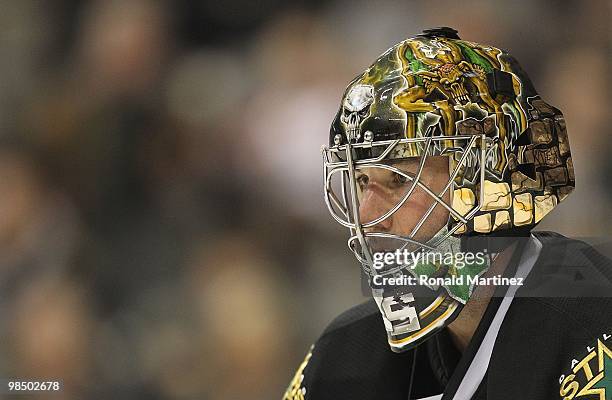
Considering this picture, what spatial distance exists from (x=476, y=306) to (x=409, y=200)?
17cm

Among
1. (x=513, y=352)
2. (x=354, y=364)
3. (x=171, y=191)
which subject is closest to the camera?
(x=513, y=352)

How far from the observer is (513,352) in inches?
48.5

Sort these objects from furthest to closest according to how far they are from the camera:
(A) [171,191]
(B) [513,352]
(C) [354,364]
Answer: (A) [171,191] < (C) [354,364] < (B) [513,352]

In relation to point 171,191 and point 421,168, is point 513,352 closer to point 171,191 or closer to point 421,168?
point 421,168

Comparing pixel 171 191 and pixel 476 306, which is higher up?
pixel 171 191

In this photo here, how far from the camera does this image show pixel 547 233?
1.40 metres

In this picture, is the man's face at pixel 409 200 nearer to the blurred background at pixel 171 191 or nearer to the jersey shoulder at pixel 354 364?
the jersey shoulder at pixel 354 364

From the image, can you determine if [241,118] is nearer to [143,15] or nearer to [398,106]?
[143,15]

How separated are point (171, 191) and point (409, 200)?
572mm

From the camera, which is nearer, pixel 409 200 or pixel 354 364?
pixel 409 200

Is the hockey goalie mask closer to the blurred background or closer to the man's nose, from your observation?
the man's nose

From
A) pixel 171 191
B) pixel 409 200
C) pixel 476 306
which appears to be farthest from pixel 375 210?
pixel 171 191

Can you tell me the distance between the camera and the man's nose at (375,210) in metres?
1.32

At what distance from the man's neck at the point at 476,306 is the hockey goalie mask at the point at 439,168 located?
2cm
